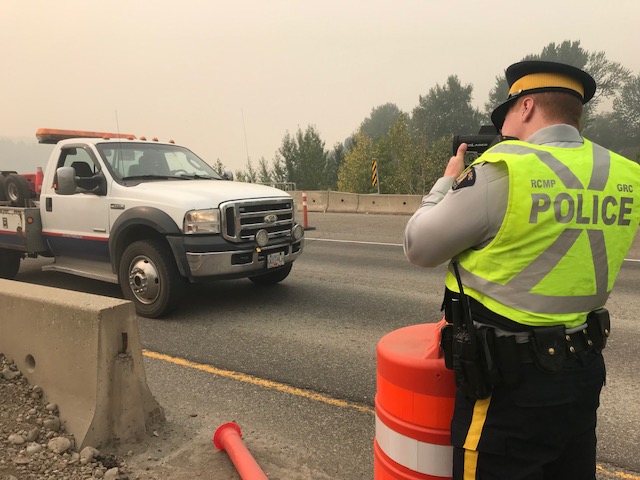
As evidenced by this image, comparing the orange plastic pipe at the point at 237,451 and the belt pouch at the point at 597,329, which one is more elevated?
the belt pouch at the point at 597,329

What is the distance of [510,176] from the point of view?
1436mm

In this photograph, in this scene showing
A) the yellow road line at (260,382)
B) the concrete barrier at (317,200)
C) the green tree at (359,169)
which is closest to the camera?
the yellow road line at (260,382)

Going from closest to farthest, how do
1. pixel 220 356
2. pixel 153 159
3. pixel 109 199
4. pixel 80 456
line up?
pixel 80 456 → pixel 220 356 → pixel 109 199 → pixel 153 159

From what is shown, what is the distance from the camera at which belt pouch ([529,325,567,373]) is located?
58.0 inches

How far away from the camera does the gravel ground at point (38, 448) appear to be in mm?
2684

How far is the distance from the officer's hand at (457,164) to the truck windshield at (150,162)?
508cm

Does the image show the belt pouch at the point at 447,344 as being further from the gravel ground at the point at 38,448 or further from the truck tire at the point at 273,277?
the truck tire at the point at 273,277

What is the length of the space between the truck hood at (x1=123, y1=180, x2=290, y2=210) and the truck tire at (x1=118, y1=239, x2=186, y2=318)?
1.67 feet

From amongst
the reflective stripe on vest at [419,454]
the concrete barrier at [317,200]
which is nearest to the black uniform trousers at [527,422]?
the reflective stripe on vest at [419,454]

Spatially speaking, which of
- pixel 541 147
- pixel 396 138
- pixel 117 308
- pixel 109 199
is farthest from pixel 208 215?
pixel 396 138

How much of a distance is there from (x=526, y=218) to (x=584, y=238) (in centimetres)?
21

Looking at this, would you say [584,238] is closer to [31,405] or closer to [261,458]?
[261,458]

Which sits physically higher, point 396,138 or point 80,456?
point 396,138

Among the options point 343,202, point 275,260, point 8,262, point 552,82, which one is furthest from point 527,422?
point 343,202
